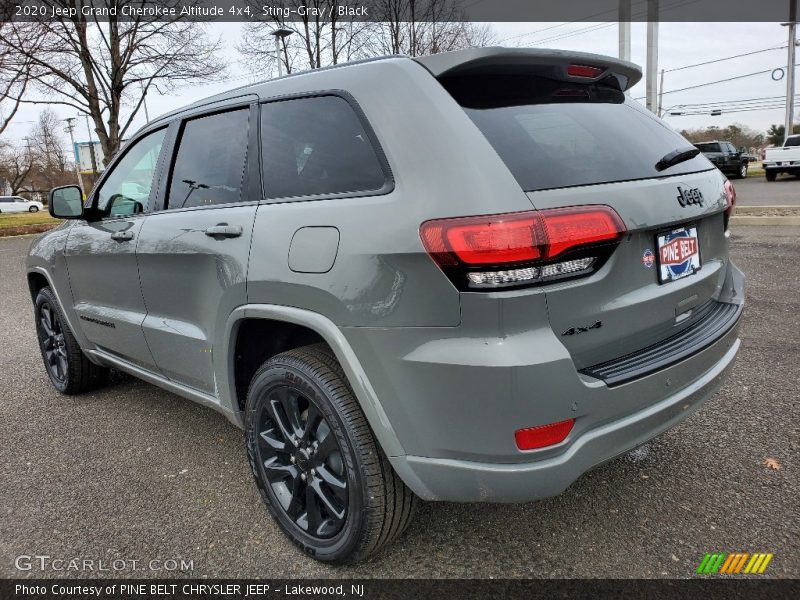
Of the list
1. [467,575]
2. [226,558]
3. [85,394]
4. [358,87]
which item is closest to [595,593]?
[467,575]

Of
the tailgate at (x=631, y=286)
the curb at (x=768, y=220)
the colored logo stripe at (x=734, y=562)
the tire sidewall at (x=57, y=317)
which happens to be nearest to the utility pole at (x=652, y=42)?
the curb at (x=768, y=220)

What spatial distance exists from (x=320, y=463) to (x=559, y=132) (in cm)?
148

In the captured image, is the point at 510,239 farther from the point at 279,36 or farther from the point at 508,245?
the point at 279,36

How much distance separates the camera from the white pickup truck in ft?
73.8

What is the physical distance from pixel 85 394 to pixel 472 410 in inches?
138

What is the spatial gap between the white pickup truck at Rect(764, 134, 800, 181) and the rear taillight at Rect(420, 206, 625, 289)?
25759 mm

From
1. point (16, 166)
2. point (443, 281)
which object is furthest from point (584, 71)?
point (16, 166)

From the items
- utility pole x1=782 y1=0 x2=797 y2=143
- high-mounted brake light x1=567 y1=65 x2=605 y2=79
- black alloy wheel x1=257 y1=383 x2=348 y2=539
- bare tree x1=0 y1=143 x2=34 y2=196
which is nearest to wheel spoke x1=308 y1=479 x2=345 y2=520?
black alloy wheel x1=257 y1=383 x2=348 y2=539

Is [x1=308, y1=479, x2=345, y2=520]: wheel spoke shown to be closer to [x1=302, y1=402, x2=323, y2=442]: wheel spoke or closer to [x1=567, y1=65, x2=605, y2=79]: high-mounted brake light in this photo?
[x1=302, y1=402, x2=323, y2=442]: wheel spoke

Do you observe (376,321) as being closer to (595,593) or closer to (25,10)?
(595,593)

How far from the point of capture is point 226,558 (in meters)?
2.32

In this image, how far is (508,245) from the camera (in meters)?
1.68

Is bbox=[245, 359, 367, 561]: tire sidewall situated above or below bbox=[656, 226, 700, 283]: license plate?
below

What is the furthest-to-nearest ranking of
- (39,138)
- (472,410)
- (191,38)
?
(39,138), (191,38), (472,410)
